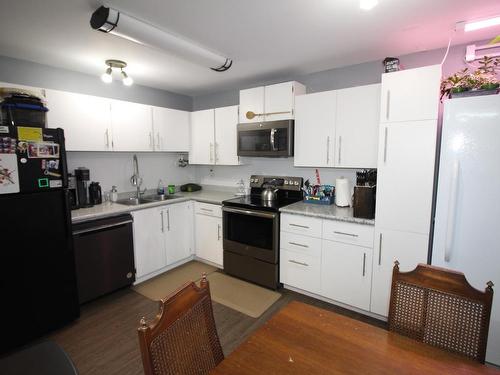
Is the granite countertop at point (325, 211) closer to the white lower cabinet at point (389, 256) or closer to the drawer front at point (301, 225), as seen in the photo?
the drawer front at point (301, 225)

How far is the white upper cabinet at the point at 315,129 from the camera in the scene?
275 centimetres

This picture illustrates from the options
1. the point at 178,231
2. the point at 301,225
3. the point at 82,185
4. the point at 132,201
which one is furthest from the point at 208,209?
the point at 82,185

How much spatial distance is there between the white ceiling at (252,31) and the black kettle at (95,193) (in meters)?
1.29

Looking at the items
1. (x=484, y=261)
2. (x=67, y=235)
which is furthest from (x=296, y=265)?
(x=67, y=235)

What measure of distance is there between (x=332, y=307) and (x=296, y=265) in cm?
52

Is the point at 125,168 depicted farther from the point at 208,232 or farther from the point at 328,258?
the point at 328,258

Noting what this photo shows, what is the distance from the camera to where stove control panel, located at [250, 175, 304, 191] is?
3.32 metres

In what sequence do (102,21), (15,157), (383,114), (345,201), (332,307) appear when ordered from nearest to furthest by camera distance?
(102,21)
(15,157)
(383,114)
(332,307)
(345,201)

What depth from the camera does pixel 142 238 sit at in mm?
3076

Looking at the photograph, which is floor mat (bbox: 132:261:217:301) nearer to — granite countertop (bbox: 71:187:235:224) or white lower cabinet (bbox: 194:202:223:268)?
white lower cabinet (bbox: 194:202:223:268)

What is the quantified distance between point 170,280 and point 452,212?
2913 millimetres

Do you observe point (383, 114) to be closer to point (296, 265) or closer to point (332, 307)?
point (296, 265)

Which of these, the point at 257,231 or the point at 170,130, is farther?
the point at 170,130

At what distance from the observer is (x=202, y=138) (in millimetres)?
3834
